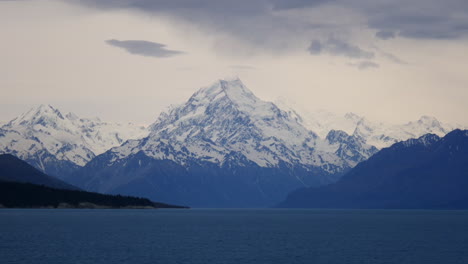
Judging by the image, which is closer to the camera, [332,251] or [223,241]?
[332,251]

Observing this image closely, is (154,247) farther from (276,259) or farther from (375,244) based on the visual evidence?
(375,244)

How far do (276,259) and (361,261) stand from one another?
13.9 m

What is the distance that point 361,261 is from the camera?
127438 millimetres

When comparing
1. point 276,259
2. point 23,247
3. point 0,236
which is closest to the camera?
point 276,259

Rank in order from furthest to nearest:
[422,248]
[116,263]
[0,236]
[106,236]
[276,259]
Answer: [106,236] → [0,236] → [422,248] → [276,259] → [116,263]

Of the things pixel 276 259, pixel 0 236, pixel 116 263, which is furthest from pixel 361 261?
pixel 0 236

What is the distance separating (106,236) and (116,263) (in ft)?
187

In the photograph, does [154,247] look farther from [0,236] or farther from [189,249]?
[0,236]

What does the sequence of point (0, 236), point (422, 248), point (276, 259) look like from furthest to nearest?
point (0, 236)
point (422, 248)
point (276, 259)

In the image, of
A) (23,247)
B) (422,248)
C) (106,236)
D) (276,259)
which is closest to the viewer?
(276,259)

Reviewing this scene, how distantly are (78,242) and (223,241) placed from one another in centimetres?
3108

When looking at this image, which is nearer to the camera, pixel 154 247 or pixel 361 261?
pixel 361 261

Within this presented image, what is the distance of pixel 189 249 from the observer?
477 ft

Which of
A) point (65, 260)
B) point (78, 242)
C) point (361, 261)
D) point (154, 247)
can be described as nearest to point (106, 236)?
point (78, 242)
